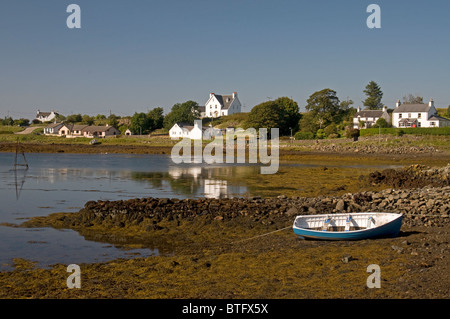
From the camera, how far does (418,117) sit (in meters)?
94.2

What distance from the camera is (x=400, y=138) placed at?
80500 mm

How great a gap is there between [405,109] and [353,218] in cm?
8527

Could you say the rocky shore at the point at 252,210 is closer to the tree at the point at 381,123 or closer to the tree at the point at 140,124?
the tree at the point at 381,123

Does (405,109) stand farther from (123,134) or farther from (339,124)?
(123,134)

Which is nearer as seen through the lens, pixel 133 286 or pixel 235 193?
pixel 133 286

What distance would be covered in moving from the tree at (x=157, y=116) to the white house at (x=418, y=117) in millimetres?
61925

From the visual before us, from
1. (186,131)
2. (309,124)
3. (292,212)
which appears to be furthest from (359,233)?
(186,131)

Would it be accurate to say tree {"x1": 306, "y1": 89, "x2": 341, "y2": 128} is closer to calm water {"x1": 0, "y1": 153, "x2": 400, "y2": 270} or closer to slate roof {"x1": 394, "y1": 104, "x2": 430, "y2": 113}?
slate roof {"x1": 394, "y1": 104, "x2": 430, "y2": 113}

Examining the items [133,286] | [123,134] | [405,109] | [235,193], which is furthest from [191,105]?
[133,286]

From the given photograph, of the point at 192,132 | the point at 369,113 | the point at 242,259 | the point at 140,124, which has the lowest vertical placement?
the point at 242,259

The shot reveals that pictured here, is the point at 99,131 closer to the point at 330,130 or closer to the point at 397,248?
the point at 330,130

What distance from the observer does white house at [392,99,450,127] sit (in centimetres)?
9325

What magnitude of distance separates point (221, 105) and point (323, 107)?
3923 centimetres

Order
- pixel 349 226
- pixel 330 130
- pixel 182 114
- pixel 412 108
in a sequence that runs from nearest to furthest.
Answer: pixel 349 226 → pixel 330 130 → pixel 412 108 → pixel 182 114
